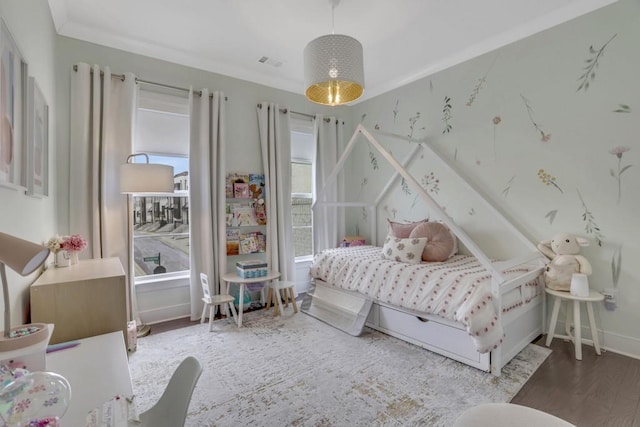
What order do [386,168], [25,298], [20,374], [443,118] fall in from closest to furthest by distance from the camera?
[20,374] → [25,298] → [443,118] → [386,168]

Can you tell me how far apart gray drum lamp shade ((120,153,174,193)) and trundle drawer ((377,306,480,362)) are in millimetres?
2285

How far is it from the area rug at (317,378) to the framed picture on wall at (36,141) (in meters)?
1.41

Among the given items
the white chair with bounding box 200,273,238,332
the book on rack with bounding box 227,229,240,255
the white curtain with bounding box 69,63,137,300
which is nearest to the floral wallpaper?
the book on rack with bounding box 227,229,240,255

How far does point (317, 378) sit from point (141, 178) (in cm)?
214

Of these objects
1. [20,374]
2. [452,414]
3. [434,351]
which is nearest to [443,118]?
[434,351]

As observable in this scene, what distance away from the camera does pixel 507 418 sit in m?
1.05

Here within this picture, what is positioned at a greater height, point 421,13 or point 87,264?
point 421,13

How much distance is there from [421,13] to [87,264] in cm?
322

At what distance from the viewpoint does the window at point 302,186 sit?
14.0ft

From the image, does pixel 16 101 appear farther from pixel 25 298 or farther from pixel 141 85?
pixel 141 85

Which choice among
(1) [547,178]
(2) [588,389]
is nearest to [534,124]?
(1) [547,178]

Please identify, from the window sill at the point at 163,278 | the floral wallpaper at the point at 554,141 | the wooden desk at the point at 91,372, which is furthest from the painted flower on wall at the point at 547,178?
the window sill at the point at 163,278

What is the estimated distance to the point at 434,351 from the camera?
8.24ft

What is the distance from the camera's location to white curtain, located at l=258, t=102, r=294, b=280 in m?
3.79
